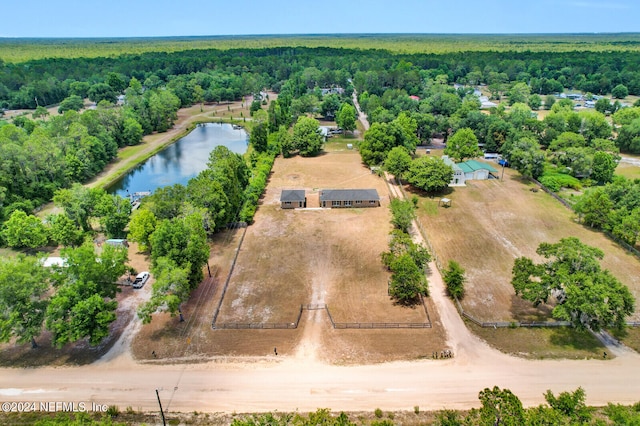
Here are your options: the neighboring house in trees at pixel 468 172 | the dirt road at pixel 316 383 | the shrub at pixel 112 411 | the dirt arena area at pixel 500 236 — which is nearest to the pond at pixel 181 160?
the dirt road at pixel 316 383

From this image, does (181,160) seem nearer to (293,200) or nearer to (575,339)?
(293,200)

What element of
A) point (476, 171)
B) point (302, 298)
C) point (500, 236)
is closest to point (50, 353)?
point (302, 298)

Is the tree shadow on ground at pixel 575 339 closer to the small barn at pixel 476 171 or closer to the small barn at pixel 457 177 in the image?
the small barn at pixel 457 177

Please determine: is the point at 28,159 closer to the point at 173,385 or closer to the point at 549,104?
the point at 173,385

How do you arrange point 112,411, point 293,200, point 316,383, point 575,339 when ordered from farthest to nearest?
1. point 293,200
2. point 575,339
3. point 316,383
4. point 112,411

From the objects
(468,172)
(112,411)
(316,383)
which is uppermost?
(468,172)

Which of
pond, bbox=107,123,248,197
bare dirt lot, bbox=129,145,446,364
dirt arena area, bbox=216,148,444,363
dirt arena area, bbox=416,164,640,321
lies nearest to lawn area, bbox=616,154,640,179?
dirt arena area, bbox=416,164,640,321
